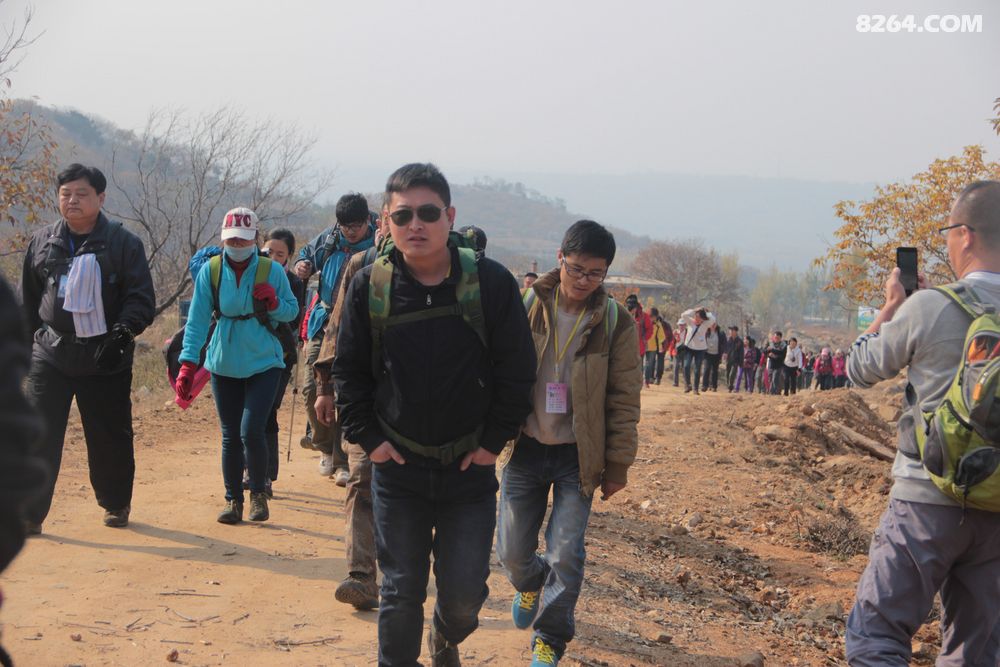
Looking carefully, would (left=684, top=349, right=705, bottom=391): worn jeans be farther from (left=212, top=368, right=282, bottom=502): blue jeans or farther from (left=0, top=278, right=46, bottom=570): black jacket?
(left=0, top=278, right=46, bottom=570): black jacket

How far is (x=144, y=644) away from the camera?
15.6 ft

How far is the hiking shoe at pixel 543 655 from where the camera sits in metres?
4.52

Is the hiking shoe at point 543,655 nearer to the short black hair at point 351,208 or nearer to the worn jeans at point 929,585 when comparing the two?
the worn jeans at point 929,585

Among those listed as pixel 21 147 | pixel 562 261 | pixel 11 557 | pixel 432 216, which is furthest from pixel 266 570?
pixel 21 147

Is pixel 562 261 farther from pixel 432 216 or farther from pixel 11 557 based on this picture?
pixel 11 557

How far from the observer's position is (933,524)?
149 inches

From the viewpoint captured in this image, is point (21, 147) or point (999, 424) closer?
point (999, 424)

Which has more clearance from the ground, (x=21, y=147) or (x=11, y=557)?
(x=21, y=147)

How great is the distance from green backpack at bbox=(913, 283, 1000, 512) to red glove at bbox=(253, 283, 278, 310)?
14.7ft

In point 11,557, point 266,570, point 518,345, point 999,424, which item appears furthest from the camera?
point 266,570

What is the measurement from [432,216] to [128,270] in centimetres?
338

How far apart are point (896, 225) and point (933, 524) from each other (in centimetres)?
2513

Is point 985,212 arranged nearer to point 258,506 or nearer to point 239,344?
point 239,344

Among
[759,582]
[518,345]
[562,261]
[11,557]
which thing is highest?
[562,261]
